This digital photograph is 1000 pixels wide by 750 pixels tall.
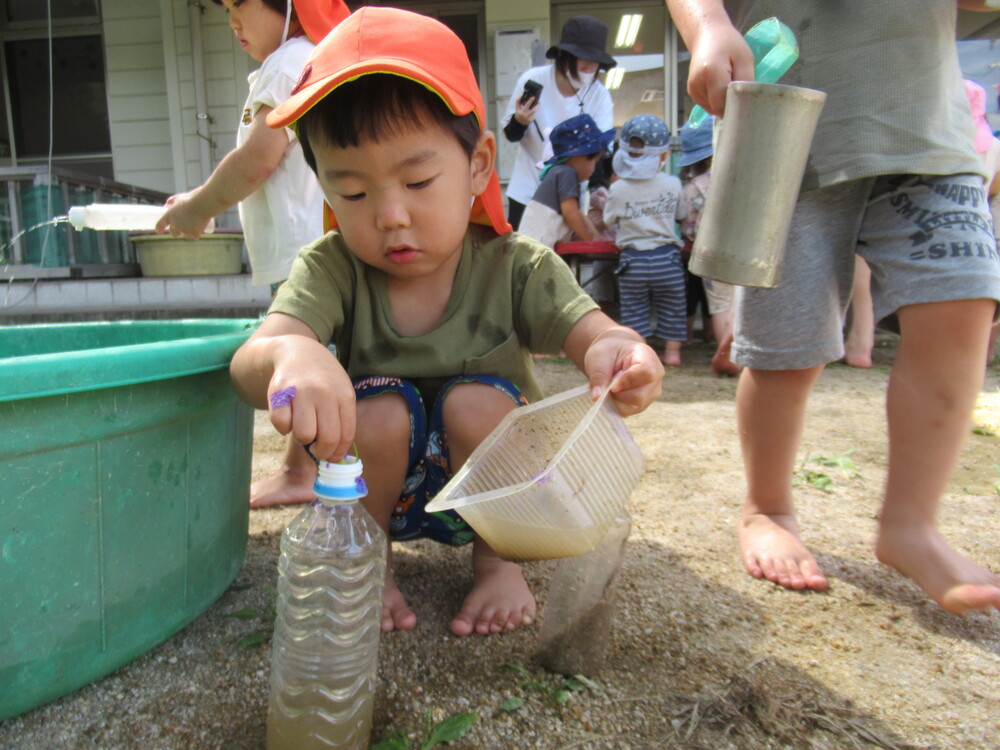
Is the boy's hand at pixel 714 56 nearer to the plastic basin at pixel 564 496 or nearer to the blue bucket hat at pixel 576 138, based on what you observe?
the plastic basin at pixel 564 496

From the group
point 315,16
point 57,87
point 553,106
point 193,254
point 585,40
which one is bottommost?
point 193,254

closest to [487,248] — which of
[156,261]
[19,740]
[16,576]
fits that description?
[16,576]

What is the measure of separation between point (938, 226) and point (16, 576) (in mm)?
1639

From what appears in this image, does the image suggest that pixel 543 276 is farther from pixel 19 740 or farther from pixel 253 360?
pixel 19 740

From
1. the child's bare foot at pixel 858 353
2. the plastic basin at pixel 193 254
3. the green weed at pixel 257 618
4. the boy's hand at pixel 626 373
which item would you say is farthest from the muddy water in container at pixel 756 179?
the plastic basin at pixel 193 254

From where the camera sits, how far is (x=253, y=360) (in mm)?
1158

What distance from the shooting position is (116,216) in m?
2.04

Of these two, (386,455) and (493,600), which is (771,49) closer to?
(386,455)

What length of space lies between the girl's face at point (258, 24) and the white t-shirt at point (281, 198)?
0.18ft

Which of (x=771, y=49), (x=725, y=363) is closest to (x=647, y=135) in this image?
(x=725, y=363)

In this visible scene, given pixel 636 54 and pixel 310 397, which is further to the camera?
pixel 636 54

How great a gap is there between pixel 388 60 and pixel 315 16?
0.92 meters

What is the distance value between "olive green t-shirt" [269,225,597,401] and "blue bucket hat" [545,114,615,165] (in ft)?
11.3

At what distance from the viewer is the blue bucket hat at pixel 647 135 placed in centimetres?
456
